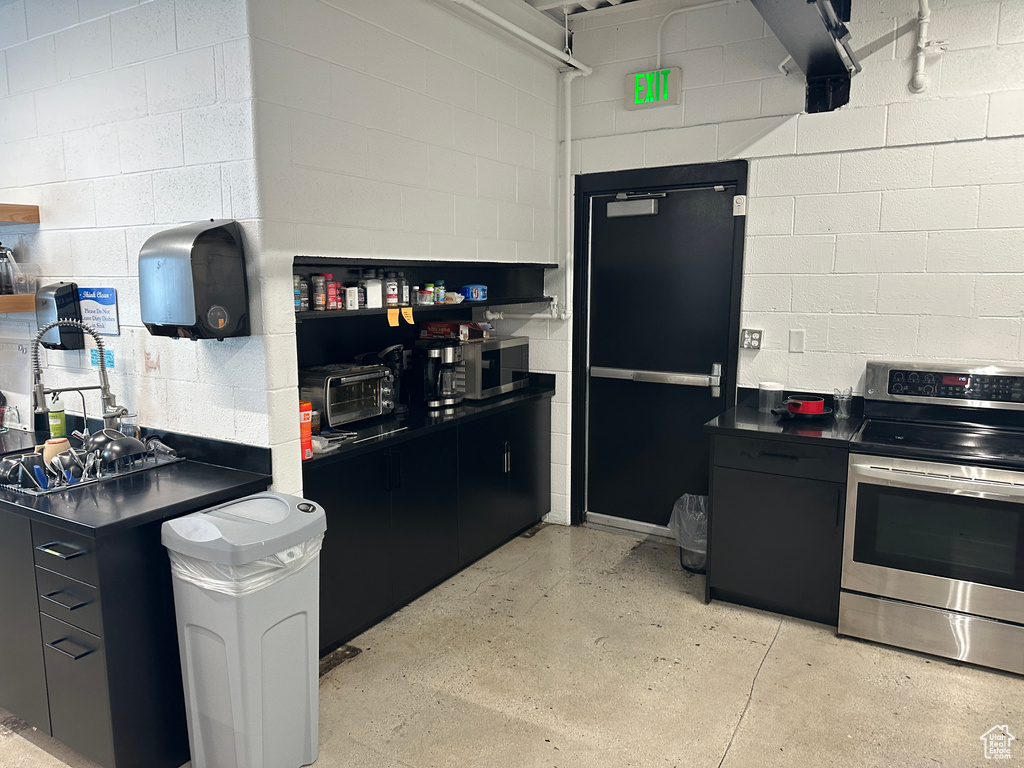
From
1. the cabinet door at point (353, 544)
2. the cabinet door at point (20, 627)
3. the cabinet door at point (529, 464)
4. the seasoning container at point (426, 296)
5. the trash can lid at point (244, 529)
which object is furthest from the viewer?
the cabinet door at point (529, 464)

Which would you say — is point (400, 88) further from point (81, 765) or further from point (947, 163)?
point (81, 765)

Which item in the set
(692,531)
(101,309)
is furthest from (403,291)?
(692,531)

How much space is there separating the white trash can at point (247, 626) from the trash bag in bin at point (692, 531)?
2.05 metres

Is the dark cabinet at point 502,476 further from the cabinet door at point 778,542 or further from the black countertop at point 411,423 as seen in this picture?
the cabinet door at point 778,542

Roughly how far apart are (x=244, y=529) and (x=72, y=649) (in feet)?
2.13

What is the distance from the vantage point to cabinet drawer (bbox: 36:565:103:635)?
6.69 feet

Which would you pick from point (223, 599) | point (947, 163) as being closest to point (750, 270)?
point (947, 163)

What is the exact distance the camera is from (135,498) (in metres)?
2.25

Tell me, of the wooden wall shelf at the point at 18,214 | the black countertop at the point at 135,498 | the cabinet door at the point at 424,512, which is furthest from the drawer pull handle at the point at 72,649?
the wooden wall shelf at the point at 18,214

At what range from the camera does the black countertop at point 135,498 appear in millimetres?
2053

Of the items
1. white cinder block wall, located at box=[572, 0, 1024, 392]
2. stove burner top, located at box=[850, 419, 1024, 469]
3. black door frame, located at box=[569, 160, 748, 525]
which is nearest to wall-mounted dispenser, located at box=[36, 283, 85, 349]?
black door frame, located at box=[569, 160, 748, 525]

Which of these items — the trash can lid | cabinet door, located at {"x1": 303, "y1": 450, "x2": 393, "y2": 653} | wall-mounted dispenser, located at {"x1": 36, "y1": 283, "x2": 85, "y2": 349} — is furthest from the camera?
wall-mounted dispenser, located at {"x1": 36, "y1": 283, "x2": 85, "y2": 349}

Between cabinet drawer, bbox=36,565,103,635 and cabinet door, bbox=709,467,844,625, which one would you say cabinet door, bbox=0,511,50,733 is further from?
cabinet door, bbox=709,467,844,625

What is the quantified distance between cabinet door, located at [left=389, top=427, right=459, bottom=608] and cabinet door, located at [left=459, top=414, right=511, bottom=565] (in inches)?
2.7
